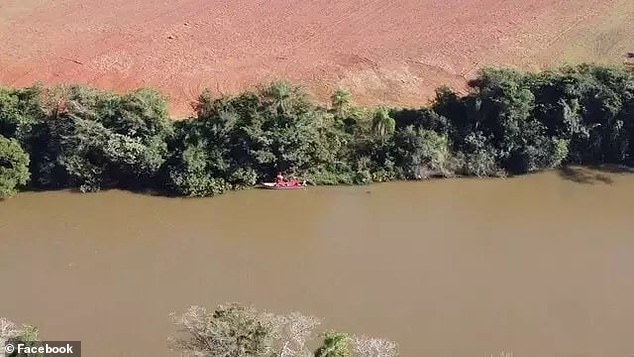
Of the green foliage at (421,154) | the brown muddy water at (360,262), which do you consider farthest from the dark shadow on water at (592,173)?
the green foliage at (421,154)

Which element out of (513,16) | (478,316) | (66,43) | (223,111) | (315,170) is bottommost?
(478,316)

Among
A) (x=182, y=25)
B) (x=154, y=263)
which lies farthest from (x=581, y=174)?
(x=182, y=25)

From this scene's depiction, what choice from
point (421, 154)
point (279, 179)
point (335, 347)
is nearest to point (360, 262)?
point (279, 179)

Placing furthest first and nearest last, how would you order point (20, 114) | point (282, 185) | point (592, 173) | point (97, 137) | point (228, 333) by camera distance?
point (592, 173)
point (282, 185)
point (20, 114)
point (97, 137)
point (228, 333)

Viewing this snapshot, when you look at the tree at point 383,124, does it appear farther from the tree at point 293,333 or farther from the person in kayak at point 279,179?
the tree at point 293,333

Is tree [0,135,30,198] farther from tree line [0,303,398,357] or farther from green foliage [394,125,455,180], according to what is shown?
green foliage [394,125,455,180]

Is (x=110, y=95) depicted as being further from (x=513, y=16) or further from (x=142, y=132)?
(x=513, y=16)

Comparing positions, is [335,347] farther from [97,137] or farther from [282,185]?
[97,137]
